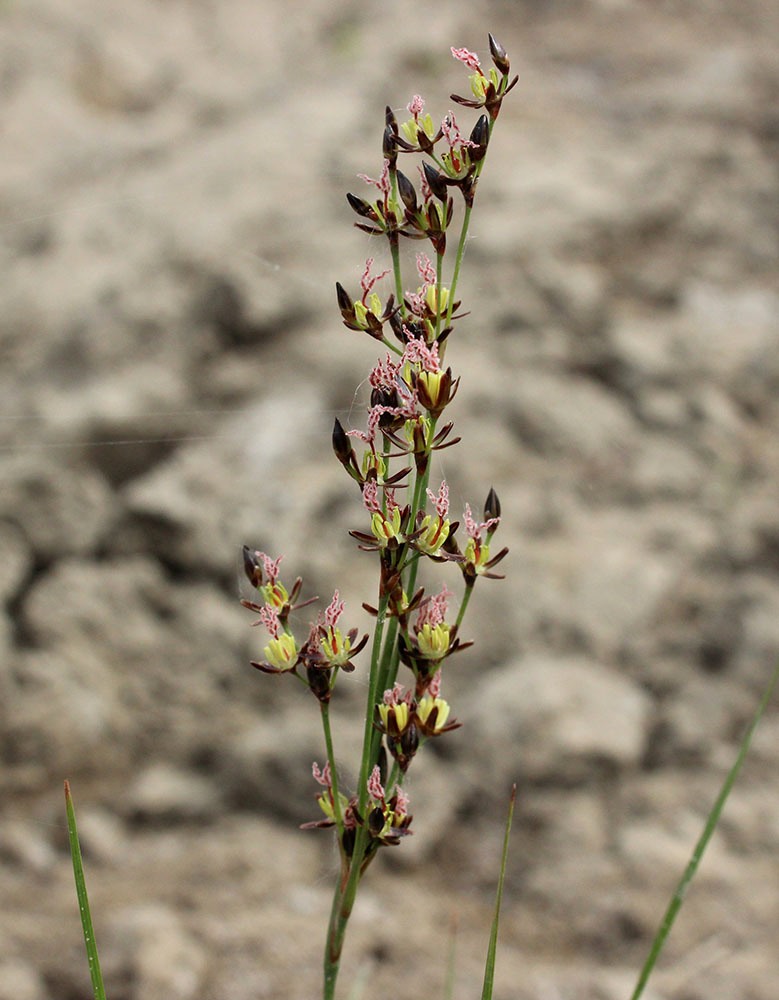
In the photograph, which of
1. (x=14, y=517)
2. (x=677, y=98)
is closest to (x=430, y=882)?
(x=14, y=517)

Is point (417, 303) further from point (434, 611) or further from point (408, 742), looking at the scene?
point (408, 742)

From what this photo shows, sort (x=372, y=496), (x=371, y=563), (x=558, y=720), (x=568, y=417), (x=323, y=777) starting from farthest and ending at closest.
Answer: (x=568, y=417), (x=371, y=563), (x=558, y=720), (x=323, y=777), (x=372, y=496)

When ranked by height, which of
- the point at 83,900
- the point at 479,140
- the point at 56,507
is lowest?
the point at 83,900

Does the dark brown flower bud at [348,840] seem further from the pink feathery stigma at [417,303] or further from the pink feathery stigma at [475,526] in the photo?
the pink feathery stigma at [417,303]

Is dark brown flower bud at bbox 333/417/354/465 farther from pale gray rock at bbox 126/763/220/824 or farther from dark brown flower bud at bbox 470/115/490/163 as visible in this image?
A: pale gray rock at bbox 126/763/220/824

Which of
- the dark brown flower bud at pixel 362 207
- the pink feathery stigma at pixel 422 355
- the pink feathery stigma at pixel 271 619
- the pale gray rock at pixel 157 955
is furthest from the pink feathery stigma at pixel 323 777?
the pale gray rock at pixel 157 955

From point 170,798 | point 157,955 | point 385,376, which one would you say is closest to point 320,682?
point 385,376

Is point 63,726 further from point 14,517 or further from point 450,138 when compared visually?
point 450,138
